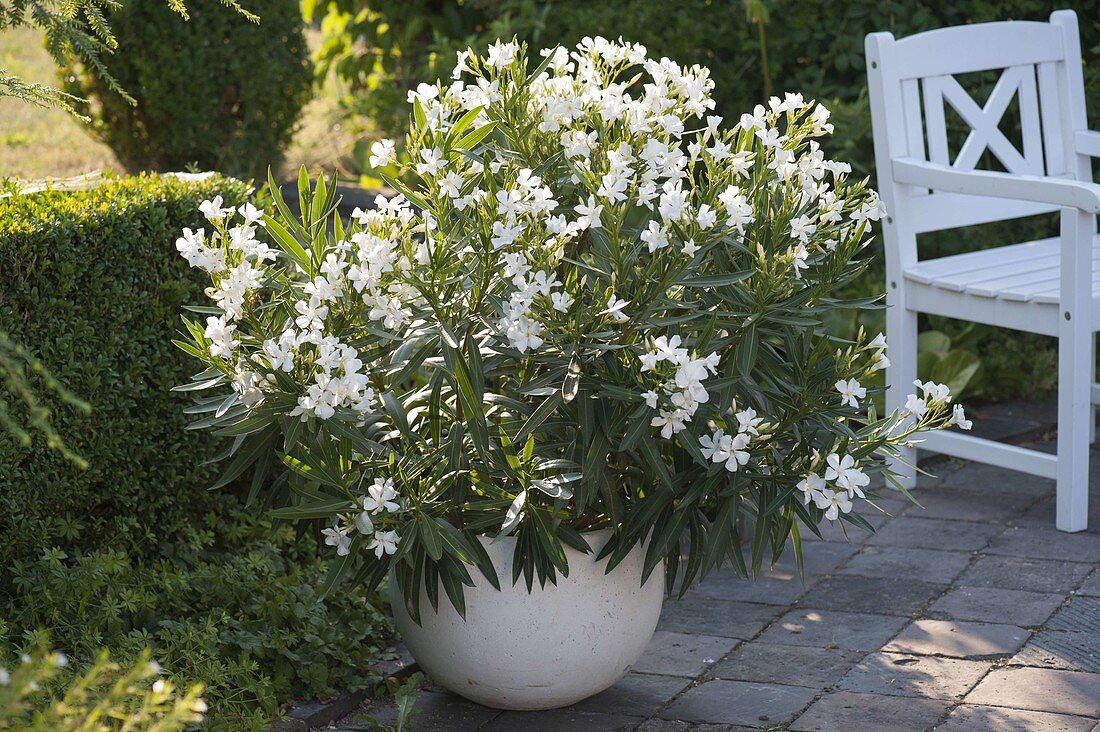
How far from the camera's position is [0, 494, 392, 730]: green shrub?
2553 millimetres

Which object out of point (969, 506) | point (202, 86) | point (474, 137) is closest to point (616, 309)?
point (474, 137)

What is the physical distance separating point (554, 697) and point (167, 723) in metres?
1.25

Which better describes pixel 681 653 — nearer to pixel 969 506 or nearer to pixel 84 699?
pixel 969 506

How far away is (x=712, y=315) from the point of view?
226 centimetres

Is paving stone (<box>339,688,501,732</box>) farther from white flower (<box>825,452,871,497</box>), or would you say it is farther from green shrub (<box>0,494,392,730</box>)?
white flower (<box>825,452,871,497</box>)

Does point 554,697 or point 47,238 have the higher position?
point 47,238

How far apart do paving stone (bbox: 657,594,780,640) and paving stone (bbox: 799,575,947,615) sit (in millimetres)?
129

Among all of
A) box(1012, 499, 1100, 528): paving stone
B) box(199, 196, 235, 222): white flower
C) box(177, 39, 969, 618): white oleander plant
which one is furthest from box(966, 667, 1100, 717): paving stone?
box(199, 196, 235, 222): white flower

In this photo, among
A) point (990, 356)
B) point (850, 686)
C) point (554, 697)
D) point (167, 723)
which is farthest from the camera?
point (990, 356)

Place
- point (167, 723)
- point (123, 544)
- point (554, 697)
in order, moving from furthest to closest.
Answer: point (123, 544) → point (554, 697) → point (167, 723)

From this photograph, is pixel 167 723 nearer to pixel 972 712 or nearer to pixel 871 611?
pixel 972 712

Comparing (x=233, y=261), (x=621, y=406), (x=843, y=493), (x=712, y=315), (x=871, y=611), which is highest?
(x=233, y=261)

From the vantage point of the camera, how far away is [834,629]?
3.04 m

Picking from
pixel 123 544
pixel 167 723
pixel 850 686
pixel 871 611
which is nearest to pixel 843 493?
pixel 850 686
